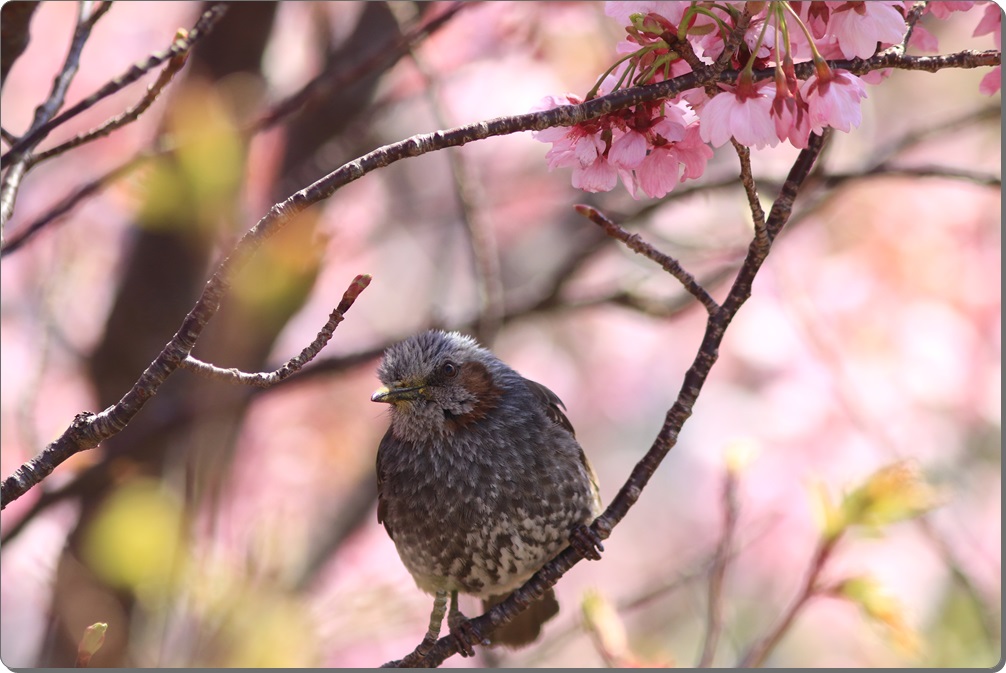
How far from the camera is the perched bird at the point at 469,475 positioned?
2293mm

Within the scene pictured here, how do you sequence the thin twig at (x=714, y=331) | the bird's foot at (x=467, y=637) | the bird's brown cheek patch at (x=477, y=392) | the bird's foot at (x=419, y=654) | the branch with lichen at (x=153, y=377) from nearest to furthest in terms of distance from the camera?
the branch with lichen at (x=153, y=377) → the thin twig at (x=714, y=331) → the bird's foot at (x=419, y=654) → the bird's foot at (x=467, y=637) → the bird's brown cheek patch at (x=477, y=392)

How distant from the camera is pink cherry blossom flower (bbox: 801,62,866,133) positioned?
130 centimetres

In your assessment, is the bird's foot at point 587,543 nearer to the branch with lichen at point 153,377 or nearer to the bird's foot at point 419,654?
the bird's foot at point 419,654

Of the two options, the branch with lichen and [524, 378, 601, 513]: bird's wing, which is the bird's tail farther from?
the branch with lichen

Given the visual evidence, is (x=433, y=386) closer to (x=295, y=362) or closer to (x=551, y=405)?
(x=551, y=405)

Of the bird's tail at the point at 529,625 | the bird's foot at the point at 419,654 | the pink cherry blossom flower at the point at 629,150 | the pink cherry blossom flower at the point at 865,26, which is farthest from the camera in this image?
the bird's tail at the point at 529,625

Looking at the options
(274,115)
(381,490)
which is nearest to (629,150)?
(274,115)

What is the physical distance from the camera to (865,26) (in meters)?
1.34

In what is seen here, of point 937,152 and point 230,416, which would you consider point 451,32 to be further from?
point 937,152

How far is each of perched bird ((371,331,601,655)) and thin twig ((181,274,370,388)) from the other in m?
0.91

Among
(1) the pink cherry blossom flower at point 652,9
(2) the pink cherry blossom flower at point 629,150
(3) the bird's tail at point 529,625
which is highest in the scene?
(1) the pink cherry blossom flower at point 652,9

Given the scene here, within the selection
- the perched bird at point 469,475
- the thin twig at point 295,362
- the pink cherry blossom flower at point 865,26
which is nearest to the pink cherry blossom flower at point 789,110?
the pink cherry blossom flower at point 865,26

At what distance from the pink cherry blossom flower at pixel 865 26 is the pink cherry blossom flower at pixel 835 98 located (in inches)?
1.8

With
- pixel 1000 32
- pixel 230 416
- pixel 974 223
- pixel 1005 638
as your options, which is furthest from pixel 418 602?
pixel 974 223
